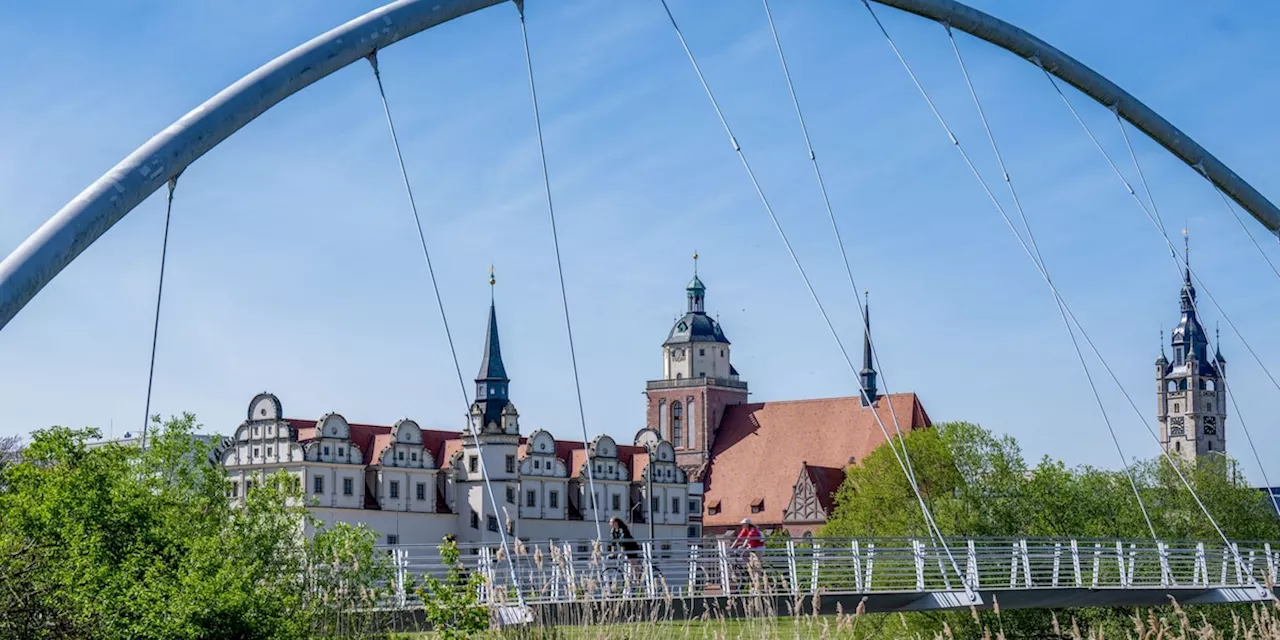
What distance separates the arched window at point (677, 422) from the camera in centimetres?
10706

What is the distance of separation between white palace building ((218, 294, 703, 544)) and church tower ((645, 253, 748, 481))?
1410cm

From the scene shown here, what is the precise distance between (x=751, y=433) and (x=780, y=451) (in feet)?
10.7

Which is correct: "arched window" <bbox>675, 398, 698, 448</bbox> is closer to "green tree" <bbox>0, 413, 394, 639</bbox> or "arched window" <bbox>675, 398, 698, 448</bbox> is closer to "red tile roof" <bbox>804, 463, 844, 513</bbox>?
"red tile roof" <bbox>804, 463, 844, 513</bbox>

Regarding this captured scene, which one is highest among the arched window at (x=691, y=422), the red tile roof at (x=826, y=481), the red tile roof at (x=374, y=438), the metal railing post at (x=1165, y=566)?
the arched window at (x=691, y=422)

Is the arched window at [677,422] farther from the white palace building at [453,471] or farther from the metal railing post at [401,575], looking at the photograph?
the metal railing post at [401,575]

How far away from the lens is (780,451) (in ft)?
329

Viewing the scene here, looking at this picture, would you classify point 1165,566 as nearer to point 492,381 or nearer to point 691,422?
point 492,381

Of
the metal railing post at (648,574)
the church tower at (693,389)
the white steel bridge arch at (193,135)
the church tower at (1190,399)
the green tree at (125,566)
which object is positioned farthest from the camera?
the church tower at (1190,399)

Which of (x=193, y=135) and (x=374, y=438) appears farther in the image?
(x=374, y=438)

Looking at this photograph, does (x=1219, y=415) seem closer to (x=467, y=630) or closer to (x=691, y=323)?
(x=691, y=323)

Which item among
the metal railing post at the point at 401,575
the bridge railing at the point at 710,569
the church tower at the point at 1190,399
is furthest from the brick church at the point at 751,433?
the metal railing post at the point at 401,575

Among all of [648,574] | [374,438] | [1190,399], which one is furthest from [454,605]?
[1190,399]

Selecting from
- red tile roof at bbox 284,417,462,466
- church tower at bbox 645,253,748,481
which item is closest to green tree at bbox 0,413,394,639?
red tile roof at bbox 284,417,462,466

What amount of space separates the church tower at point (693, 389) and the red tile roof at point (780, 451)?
5.03ft
